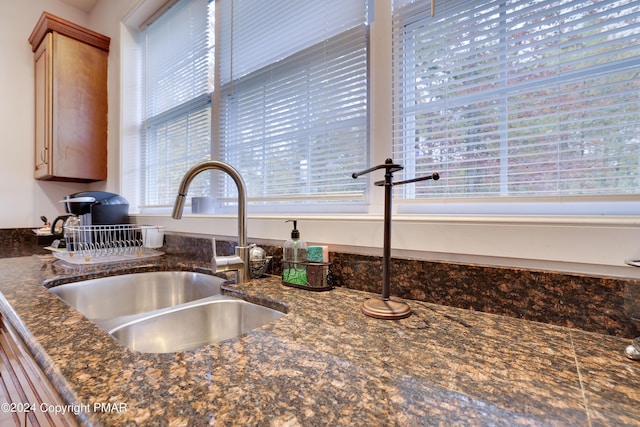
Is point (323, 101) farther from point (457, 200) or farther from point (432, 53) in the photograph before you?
point (457, 200)

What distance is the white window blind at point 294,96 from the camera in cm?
102

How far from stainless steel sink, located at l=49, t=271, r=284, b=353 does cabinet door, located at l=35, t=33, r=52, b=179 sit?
149 cm

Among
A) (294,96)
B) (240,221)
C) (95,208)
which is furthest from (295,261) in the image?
(95,208)

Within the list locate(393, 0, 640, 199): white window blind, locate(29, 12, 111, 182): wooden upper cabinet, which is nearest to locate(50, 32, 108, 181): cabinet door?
locate(29, 12, 111, 182): wooden upper cabinet

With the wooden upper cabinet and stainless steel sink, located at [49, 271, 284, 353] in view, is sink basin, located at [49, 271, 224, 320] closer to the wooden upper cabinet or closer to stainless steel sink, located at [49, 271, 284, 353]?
stainless steel sink, located at [49, 271, 284, 353]

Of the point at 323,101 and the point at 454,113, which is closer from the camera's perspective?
the point at 454,113

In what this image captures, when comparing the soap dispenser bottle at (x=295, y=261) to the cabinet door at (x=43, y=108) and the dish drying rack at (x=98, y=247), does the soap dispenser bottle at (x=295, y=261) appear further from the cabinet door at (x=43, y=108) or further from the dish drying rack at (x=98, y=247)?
the cabinet door at (x=43, y=108)

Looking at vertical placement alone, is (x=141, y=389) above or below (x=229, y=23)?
below

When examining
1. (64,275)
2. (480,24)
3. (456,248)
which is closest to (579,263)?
(456,248)

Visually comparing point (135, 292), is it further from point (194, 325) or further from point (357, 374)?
point (357, 374)

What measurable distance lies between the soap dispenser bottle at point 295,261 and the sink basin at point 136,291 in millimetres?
330

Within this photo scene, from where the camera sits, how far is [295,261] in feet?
2.96

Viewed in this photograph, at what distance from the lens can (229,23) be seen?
148 centimetres

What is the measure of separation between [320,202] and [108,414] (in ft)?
2.80
